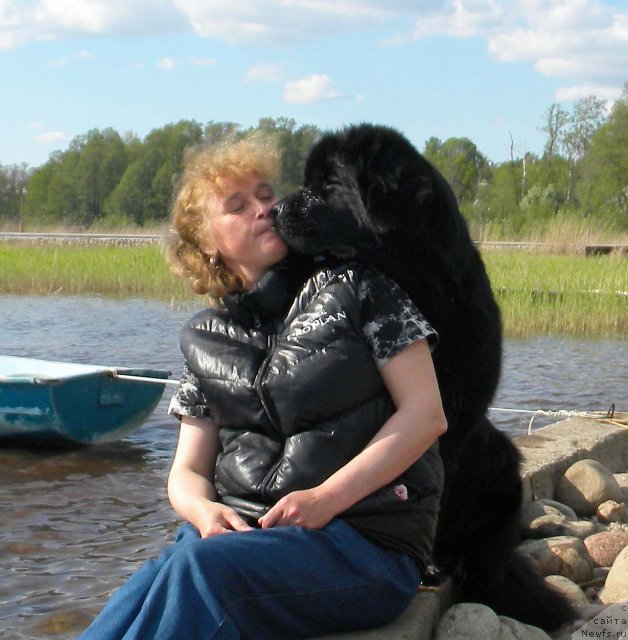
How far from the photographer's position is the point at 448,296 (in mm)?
2654

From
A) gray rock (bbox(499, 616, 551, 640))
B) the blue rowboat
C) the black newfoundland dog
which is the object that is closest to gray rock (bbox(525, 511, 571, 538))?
the black newfoundland dog

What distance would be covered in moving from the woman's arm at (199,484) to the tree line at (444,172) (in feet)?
113

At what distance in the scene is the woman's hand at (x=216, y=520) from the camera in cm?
230

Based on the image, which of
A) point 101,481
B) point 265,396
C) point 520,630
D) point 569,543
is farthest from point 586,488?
point 101,481

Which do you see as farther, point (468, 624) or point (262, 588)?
point (468, 624)

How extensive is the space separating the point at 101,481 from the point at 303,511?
12.6ft

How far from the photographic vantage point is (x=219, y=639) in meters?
2.07

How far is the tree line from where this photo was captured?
4394cm

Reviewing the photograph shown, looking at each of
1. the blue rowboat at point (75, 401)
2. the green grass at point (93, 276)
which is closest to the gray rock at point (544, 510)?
the blue rowboat at point (75, 401)

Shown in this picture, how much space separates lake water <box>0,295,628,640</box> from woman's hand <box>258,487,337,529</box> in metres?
1.67

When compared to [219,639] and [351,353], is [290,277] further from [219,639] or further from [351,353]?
[219,639]

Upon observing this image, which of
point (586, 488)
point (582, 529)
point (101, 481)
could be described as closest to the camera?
point (582, 529)

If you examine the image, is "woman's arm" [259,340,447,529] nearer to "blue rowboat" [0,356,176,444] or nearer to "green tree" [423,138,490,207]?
"blue rowboat" [0,356,176,444]

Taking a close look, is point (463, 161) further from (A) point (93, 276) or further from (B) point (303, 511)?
(B) point (303, 511)
